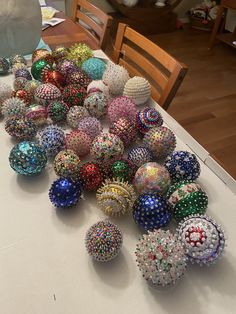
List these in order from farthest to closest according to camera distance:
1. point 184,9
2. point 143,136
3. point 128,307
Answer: point 184,9 → point 143,136 → point 128,307

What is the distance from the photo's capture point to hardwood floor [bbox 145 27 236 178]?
1682mm

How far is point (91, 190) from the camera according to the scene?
1.94 ft

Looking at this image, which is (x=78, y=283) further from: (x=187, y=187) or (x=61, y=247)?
(x=187, y=187)

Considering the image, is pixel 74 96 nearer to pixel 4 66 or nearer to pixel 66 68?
pixel 66 68

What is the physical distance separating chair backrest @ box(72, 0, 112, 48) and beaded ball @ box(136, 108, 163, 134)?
2.17 feet

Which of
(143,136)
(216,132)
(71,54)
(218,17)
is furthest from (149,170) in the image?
(218,17)

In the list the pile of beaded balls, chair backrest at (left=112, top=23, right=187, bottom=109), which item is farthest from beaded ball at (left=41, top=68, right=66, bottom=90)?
chair backrest at (left=112, top=23, right=187, bottom=109)

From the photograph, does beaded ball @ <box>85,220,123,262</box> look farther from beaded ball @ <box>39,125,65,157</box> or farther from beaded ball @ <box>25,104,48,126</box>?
beaded ball @ <box>25,104,48,126</box>

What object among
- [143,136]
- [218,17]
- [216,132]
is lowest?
[216,132]

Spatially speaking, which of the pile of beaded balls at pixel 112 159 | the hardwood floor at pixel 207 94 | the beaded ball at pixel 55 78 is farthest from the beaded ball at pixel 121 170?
the hardwood floor at pixel 207 94

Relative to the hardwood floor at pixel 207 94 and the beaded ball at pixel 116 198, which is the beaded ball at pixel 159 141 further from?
the hardwood floor at pixel 207 94

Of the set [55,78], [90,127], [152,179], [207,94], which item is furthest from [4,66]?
[207,94]

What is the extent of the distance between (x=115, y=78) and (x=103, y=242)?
0.48m

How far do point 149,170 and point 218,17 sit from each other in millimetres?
2485
